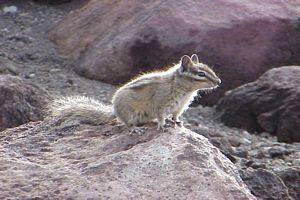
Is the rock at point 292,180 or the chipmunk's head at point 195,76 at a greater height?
the chipmunk's head at point 195,76

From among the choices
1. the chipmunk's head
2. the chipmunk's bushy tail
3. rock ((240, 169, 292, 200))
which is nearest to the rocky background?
rock ((240, 169, 292, 200))

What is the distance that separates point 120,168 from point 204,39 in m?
6.83

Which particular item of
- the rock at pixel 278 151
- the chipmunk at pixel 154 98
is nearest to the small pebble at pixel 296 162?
the rock at pixel 278 151

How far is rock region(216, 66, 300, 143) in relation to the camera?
1127cm

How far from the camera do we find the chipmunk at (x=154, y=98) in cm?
795

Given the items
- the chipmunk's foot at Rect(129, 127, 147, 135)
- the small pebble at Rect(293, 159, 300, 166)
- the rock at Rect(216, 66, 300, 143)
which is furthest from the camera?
the rock at Rect(216, 66, 300, 143)

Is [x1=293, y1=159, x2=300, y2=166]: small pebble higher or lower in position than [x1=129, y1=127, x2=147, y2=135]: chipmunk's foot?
lower

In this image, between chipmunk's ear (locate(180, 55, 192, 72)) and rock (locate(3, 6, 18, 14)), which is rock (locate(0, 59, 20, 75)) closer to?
rock (locate(3, 6, 18, 14))

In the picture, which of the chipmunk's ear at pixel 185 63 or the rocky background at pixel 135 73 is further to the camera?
the chipmunk's ear at pixel 185 63

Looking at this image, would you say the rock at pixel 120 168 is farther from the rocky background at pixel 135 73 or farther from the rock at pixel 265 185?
A: the rock at pixel 265 185

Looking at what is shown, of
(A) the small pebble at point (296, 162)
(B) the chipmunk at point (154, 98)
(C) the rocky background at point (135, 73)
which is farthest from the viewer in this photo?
(A) the small pebble at point (296, 162)

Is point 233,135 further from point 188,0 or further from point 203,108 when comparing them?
point 188,0

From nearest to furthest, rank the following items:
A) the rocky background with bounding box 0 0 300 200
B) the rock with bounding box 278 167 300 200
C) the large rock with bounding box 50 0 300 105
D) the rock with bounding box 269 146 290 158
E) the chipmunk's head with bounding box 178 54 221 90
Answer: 1. the rocky background with bounding box 0 0 300 200
2. the chipmunk's head with bounding box 178 54 221 90
3. the rock with bounding box 278 167 300 200
4. the rock with bounding box 269 146 290 158
5. the large rock with bounding box 50 0 300 105

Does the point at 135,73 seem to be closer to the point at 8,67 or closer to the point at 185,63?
the point at 8,67
